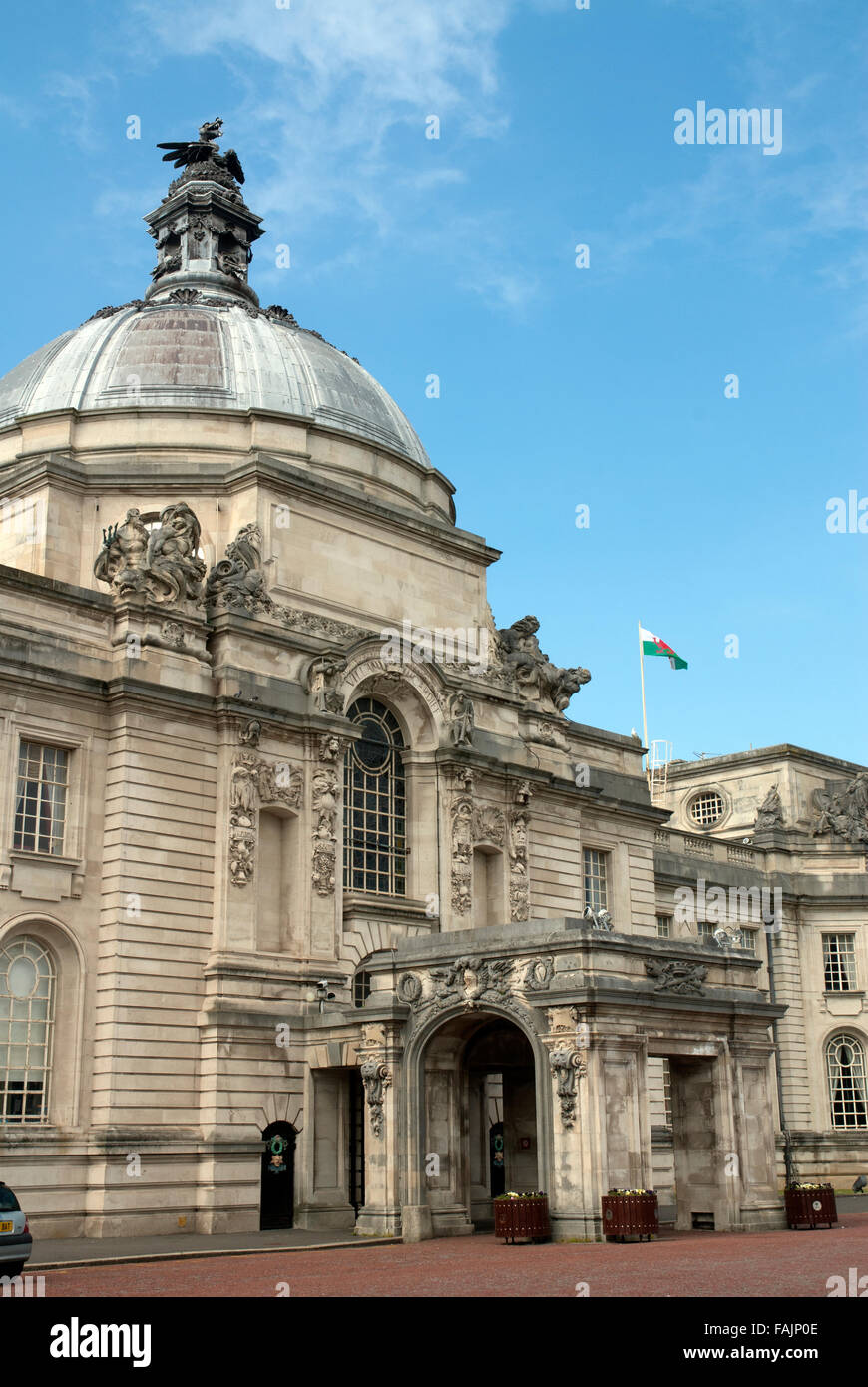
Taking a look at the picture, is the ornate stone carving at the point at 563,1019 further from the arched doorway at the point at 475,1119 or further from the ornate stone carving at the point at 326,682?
the ornate stone carving at the point at 326,682

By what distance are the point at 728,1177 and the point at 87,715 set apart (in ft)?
56.8

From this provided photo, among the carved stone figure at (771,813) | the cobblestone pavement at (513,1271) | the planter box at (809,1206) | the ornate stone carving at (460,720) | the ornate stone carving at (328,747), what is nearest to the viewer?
the cobblestone pavement at (513,1271)

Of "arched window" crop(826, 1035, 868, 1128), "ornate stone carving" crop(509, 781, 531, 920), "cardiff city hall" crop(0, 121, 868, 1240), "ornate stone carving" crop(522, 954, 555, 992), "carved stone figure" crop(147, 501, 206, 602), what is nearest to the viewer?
"ornate stone carving" crop(522, 954, 555, 992)

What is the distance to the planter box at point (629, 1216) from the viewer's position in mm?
26844

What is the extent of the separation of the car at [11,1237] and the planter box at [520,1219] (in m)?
9.73

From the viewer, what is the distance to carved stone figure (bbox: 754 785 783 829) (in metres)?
58.7

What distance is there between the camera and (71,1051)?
3164 centimetres

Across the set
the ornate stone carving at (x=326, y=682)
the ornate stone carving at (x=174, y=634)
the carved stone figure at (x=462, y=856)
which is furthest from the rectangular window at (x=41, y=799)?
the carved stone figure at (x=462, y=856)

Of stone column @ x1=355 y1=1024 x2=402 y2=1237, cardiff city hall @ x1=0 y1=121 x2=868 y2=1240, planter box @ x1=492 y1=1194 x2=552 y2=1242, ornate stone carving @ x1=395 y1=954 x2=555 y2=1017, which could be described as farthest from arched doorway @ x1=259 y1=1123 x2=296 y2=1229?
planter box @ x1=492 y1=1194 x2=552 y2=1242

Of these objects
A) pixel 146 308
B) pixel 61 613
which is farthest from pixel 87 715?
pixel 146 308

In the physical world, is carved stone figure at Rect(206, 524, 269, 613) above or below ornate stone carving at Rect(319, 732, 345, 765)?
above

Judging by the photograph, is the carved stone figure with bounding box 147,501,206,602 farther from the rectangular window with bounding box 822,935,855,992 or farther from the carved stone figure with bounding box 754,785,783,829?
the rectangular window with bounding box 822,935,855,992

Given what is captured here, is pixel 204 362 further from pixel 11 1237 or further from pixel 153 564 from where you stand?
pixel 11 1237

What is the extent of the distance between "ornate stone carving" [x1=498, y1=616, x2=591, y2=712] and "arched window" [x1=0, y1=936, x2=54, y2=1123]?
1795cm
